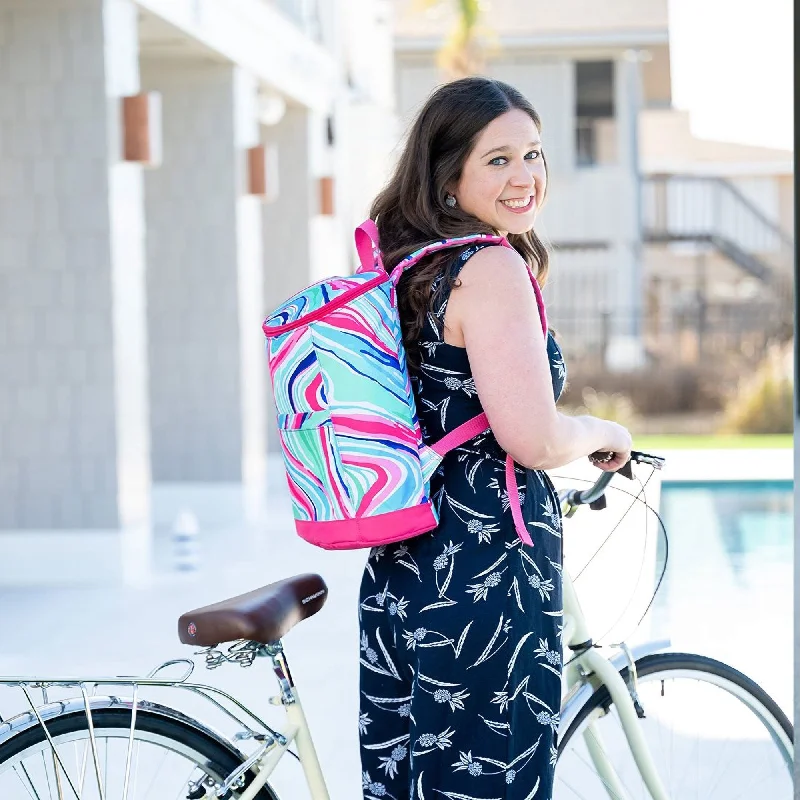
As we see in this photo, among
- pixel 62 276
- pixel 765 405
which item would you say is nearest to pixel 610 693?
pixel 62 276

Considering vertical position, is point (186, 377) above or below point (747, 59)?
below

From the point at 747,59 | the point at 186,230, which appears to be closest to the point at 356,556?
the point at 186,230

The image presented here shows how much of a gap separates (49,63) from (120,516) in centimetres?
236

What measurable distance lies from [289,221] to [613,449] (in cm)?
946

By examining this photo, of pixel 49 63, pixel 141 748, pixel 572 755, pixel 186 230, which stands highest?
pixel 49 63

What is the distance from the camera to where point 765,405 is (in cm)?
1588

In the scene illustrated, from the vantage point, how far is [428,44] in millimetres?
20266

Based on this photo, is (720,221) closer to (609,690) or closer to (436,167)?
(609,690)

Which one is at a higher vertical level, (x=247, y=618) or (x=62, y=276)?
(x=62, y=276)

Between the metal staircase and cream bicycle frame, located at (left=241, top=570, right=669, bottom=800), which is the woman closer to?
cream bicycle frame, located at (left=241, top=570, right=669, bottom=800)

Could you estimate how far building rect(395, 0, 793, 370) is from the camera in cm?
1986

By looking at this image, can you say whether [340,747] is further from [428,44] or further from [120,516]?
[428,44]

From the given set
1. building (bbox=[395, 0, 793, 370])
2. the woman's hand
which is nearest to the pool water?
the woman's hand

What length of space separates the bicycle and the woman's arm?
336 mm
